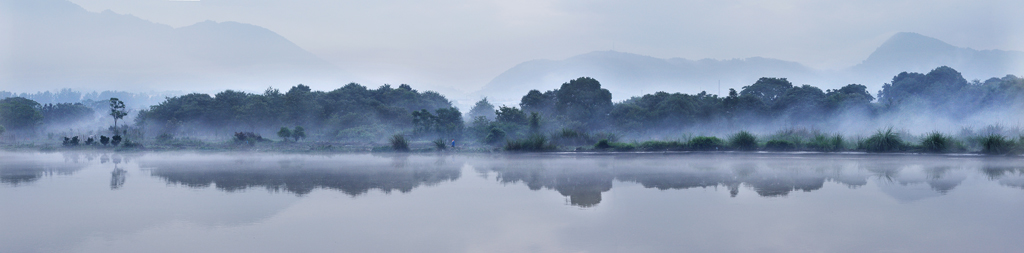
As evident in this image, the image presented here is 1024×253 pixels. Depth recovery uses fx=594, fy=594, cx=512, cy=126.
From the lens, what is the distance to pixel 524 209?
26.9 ft

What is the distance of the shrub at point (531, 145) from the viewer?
19.3 m

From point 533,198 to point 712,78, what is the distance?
504ft

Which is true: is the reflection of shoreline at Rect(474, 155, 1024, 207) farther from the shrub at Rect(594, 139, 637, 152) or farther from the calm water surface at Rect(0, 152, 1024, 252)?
the shrub at Rect(594, 139, 637, 152)

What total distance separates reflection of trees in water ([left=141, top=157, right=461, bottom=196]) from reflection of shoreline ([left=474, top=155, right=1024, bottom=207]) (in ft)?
5.64

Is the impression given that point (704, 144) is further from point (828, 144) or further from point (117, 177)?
point (117, 177)

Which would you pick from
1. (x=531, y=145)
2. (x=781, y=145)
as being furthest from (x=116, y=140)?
(x=781, y=145)

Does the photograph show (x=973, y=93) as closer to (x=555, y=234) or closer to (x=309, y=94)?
(x=555, y=234)

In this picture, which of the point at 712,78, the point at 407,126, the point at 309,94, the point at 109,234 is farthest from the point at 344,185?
the point at 712,78

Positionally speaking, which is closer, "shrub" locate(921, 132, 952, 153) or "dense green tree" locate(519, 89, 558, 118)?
"shrub" locate(921, 132, 952, 153)

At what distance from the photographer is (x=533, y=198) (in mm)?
9258

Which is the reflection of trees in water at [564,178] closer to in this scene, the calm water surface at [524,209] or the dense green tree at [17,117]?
the calm water surface at [524,209]

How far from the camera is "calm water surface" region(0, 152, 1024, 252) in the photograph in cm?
610

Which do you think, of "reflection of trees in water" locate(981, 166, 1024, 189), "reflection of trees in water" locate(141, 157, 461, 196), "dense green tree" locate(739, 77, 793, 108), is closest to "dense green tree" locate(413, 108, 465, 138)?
"reflection of trees in water" locate(141, 157, 461, 196)

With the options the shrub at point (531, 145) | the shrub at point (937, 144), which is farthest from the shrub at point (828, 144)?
the shrub at point (531, 145)
